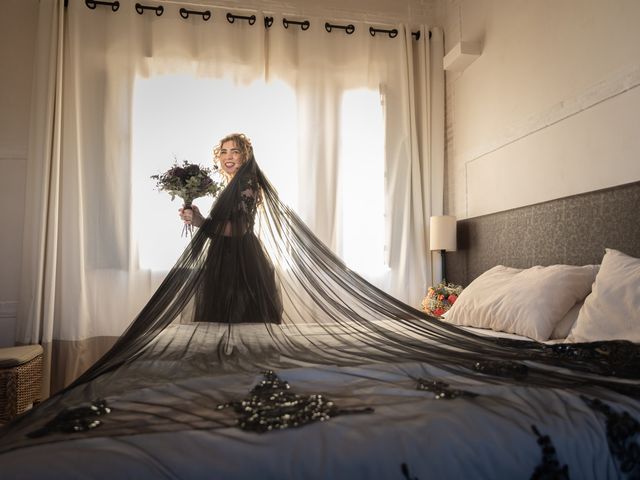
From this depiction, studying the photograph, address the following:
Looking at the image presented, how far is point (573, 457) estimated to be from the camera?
108 centimetres

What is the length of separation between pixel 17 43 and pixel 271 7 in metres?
2.16

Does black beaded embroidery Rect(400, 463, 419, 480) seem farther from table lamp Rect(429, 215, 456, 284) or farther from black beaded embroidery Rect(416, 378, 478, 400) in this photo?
table lamp Rect(429, 215, 456, 284)

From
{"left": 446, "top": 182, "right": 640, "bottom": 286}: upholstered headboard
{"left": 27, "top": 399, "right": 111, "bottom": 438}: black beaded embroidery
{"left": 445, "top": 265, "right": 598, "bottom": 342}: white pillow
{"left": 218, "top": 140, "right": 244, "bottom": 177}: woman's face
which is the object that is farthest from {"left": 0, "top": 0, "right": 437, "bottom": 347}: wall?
{"left": 446, "top": 182, "right": 640, "bottom": 286}: upholstered headboard

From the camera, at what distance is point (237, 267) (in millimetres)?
2184

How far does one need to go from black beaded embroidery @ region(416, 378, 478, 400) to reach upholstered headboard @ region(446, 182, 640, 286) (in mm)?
1448

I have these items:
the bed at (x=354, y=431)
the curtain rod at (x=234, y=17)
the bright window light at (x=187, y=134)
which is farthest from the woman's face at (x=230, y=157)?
the bed at (x=354, y=431)

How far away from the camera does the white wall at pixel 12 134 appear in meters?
3.80

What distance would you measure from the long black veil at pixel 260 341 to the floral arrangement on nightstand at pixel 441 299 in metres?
1.58

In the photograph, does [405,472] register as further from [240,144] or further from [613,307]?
[240,144]

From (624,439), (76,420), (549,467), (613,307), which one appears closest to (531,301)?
(613,307)

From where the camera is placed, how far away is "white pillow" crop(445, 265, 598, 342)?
216cm

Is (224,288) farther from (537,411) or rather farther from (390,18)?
(390,18)

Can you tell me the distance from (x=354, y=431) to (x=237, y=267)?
1277mm

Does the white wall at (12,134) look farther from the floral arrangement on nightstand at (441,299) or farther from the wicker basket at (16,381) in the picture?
the floral arrangement on nightstand at (441,299)
